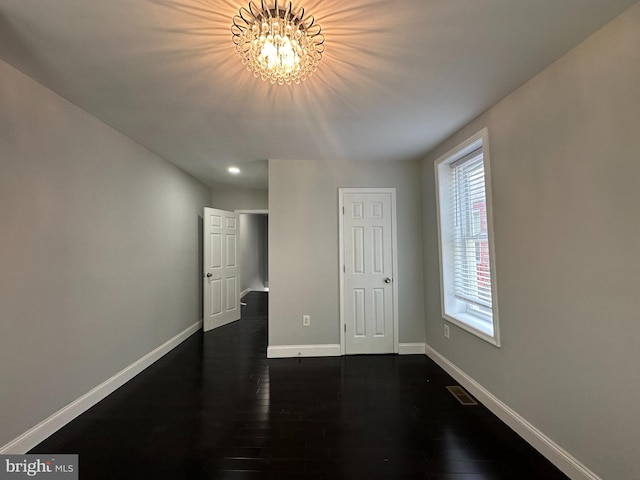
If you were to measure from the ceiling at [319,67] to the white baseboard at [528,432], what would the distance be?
2240mm

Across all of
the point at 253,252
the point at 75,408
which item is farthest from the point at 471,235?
the point at 253,252

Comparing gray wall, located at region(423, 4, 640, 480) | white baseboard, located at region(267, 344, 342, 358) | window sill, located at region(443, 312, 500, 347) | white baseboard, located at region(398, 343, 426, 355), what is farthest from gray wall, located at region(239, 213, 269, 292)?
gray wall, located at region(423, 4, 640, 480)

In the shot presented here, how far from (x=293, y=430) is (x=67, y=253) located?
2096 mm

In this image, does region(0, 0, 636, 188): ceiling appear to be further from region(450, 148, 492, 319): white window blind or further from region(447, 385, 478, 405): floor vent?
region(447, 385, 478, 405): floor vent

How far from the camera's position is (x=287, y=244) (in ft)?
10.6

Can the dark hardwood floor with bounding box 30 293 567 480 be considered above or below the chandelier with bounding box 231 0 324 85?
below

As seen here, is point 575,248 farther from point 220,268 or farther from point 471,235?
point 220,268

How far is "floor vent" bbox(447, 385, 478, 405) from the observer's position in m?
2.21

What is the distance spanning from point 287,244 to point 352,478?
2.23m

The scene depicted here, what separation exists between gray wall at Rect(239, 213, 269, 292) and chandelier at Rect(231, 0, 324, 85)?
591 centimetres

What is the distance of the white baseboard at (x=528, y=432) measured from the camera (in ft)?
4.78

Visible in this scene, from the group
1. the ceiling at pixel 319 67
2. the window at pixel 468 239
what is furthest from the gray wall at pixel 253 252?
the window at pixel 468 239

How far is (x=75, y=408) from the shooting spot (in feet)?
6.59

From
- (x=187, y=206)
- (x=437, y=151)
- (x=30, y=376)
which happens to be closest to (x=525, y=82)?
(x=437, y=151)
